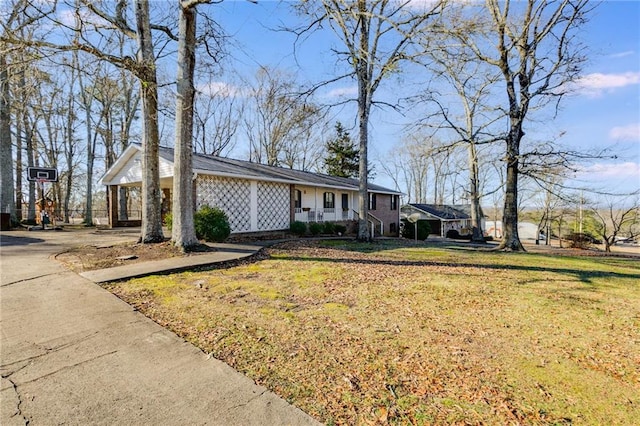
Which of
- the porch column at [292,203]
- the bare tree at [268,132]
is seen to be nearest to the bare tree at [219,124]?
the bare tree at [268,132]

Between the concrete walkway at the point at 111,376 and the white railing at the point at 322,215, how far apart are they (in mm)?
14083

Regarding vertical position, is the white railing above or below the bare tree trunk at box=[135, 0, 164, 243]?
below

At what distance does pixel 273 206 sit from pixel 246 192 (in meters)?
1.81

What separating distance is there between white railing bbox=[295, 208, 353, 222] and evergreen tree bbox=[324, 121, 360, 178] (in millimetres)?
10284

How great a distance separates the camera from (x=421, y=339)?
3352 mm

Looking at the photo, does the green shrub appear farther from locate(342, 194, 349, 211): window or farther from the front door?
locate(342, 194, 349, 211): window

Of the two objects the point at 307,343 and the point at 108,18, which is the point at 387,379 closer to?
the point at 307,343

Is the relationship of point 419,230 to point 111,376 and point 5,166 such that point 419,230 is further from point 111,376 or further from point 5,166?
point 5,166

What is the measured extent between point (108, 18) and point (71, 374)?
9.86 m

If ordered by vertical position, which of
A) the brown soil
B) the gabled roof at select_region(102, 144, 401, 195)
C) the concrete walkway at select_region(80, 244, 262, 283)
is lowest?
the concrete walkway at select_region(80, 244, 262, 283)

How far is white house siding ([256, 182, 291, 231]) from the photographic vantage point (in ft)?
49.1

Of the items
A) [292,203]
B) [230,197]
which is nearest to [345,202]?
[292,203]

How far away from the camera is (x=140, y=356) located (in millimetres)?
2912

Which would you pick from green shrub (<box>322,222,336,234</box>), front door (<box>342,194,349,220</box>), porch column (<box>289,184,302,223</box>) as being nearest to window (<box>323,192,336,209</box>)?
front door (<box>342,194,349,220</box>)
